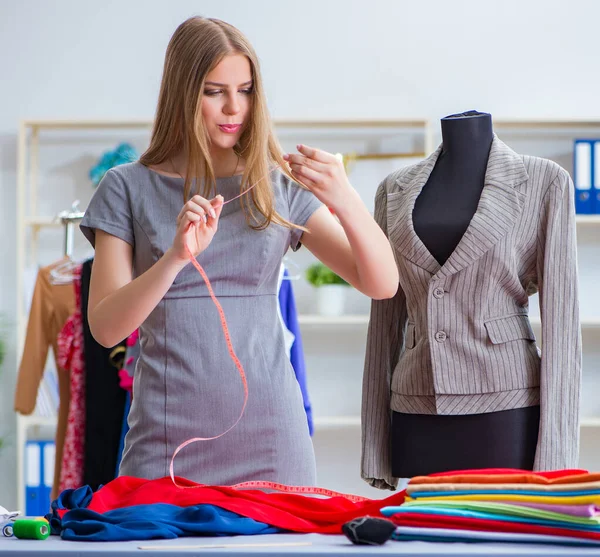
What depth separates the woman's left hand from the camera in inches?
52.0

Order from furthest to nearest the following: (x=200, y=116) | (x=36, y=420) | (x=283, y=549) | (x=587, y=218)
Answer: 1. (x=36, y=420)
2. (x=587, y=218)
3. (x=200, y=116)
4. (x=283, y=549)

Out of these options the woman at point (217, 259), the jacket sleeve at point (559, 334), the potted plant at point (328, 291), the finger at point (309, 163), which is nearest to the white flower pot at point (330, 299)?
the potted plant at point (328, 291)

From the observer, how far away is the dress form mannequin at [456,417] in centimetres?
170

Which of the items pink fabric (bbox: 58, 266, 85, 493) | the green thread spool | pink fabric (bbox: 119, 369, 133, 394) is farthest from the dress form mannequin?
pink fabric (bbox: 58, 266, 85, 493)

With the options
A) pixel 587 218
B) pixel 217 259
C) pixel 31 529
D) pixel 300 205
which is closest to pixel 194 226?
pixel 217 259

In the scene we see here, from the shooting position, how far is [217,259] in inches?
56.4

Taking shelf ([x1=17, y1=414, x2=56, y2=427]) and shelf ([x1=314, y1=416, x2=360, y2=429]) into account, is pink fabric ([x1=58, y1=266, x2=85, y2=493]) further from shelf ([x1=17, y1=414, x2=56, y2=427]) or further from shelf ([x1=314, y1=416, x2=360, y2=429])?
shelf ([x1=314, y1=416, x2=360, y2=429])

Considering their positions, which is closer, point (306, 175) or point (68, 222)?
point (306, 175)

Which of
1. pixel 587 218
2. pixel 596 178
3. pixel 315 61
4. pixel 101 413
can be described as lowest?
pixel 101 413

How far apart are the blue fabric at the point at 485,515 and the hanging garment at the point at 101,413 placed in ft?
6.41

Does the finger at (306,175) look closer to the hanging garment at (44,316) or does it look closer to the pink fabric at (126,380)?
the pink fabric at (126,380)

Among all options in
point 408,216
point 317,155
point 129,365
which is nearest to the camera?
point 317,155

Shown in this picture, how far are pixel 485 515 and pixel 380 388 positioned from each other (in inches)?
35.7

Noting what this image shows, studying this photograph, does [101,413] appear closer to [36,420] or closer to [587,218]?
[36,420]
